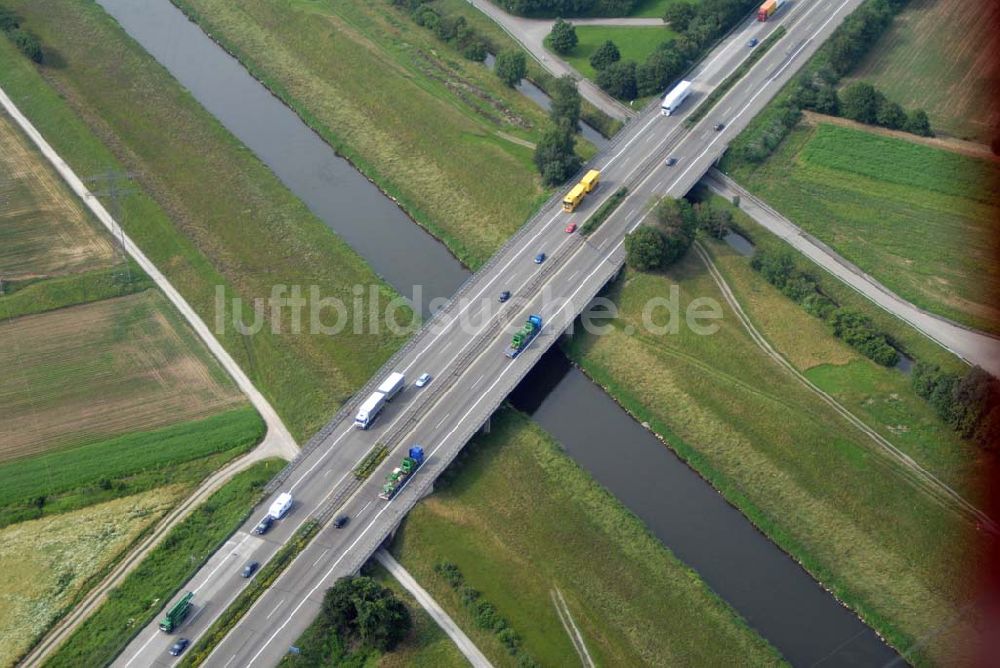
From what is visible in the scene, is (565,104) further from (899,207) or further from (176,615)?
(176,615)

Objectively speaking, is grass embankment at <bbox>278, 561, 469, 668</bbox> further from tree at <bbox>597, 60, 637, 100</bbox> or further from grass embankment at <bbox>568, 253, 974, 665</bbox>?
tree at <bbox>597, 60, 637, 100</bbox>

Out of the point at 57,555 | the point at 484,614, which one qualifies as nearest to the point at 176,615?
the point at 57,555

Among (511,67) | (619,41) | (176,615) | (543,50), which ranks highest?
(619,41)

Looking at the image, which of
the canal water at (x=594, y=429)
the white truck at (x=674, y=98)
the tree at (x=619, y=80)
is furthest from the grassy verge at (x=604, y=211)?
the tree at (x=619, y=80)

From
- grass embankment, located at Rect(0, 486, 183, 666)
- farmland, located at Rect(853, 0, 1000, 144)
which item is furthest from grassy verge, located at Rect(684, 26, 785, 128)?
grass embankment, located at Rect(0, 486, 183, 666)

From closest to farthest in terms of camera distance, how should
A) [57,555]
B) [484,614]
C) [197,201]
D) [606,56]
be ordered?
[484,614] < [57,555] < [197,201] < [606,56]

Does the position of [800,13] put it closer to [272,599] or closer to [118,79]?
[118,79]

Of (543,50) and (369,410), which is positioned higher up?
(543,50)
